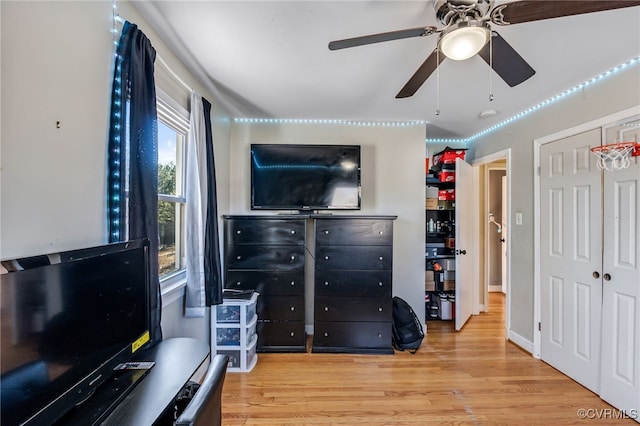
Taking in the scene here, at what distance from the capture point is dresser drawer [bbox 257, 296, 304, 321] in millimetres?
2904

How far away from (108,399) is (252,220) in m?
2.00

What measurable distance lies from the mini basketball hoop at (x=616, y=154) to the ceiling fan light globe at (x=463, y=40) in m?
1.53

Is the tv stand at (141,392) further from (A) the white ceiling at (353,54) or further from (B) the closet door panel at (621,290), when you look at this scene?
(B) the closet door panel at (621,290)

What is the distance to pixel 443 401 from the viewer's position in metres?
2.15

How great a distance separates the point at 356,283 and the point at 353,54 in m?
2.04

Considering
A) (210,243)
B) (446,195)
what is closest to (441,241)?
(446,195)

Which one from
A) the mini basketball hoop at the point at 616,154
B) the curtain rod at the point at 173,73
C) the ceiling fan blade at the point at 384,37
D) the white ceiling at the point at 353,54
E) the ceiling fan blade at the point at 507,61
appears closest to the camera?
the ceiling fan blade at the point at 384,37

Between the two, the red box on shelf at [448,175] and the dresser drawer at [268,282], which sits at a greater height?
the red box on shelf at [448,175]

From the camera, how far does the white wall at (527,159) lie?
7.59 feet

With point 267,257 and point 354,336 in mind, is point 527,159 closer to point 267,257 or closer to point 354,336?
point 354,336

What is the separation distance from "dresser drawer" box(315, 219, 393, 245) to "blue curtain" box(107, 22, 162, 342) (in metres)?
1.64

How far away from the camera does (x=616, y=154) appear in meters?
2.04

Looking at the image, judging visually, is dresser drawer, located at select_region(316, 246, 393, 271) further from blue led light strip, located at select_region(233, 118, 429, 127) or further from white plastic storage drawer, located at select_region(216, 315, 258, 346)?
blue led light strip, located at select_region(233, 118, 429, 127)

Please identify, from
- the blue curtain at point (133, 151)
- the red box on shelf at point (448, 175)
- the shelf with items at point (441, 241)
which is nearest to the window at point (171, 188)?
the blue curtain at point (133, 151)
